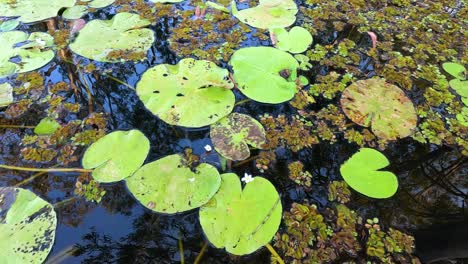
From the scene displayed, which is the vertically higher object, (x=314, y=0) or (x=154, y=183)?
(x=314, y=0)

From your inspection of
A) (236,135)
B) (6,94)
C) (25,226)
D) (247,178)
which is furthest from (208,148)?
(6,94)

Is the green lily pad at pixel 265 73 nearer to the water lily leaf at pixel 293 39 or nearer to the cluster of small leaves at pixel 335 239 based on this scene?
the water lily leaf at pixel 293 39

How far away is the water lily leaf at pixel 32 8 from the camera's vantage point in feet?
8.14

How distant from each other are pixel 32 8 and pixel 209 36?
138 cm

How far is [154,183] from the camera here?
1.49 meters

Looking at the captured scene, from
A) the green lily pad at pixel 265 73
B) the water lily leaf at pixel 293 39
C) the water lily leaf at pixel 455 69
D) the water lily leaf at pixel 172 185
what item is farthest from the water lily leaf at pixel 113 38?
the water lily leaf at pixel 455 69

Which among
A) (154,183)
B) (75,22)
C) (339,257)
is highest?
(75,22)

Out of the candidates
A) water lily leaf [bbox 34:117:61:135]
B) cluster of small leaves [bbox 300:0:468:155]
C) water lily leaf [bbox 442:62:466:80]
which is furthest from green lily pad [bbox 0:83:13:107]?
water lily leaf [bbox 442:62:466:80]

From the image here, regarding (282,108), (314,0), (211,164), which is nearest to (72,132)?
(211,164)

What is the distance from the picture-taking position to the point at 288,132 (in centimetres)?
181

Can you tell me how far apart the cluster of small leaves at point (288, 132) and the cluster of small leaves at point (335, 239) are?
0.38 m

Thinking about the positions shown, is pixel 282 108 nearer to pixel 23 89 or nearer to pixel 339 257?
pixel 339 257

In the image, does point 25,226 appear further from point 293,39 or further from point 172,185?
point 293,39

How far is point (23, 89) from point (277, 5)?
1907 millimetres
